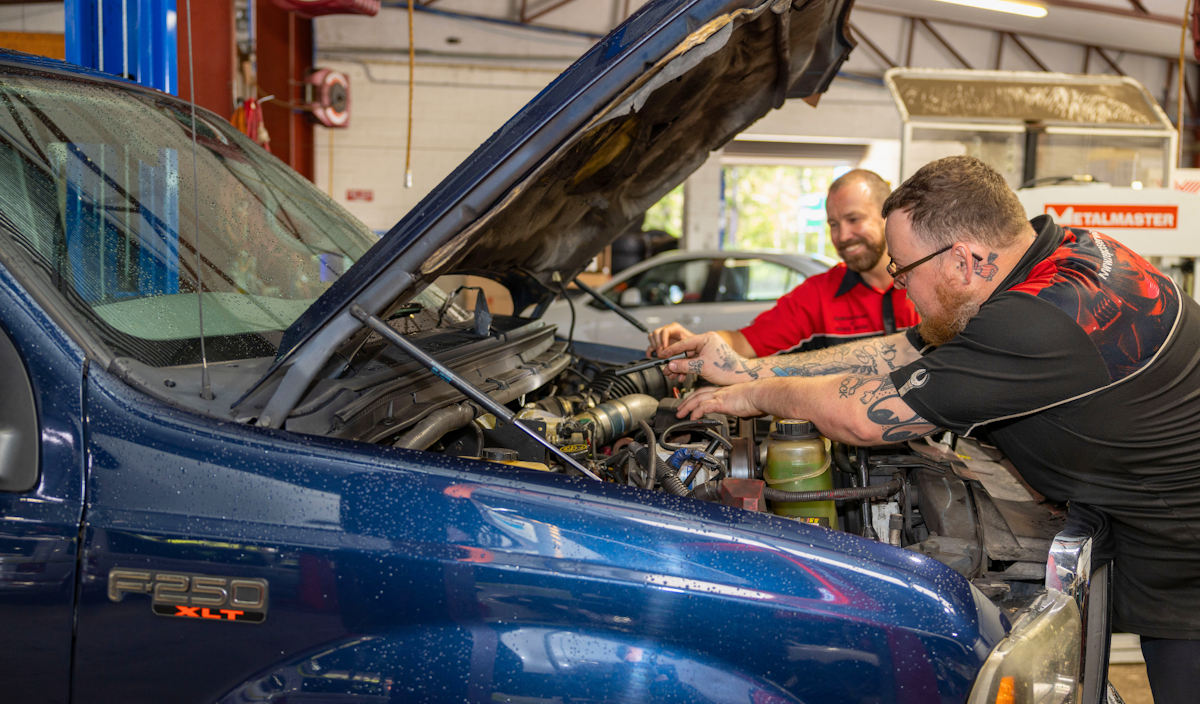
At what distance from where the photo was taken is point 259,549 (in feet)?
3.75

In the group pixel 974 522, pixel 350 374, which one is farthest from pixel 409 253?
pixel 974 522

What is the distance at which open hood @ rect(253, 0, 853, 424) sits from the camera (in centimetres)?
130

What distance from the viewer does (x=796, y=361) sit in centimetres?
264

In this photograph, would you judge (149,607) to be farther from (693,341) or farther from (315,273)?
(693,341)

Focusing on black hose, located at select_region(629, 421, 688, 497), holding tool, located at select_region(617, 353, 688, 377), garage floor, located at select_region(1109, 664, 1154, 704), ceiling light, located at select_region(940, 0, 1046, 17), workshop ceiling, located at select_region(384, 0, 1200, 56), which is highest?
workshop ceiling, located at select_region(384, 0, 1200, 56)

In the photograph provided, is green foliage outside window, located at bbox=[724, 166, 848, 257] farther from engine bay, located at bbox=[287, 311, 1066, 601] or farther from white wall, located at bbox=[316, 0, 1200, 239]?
engine bay, located at bbox=[287, 311, 1066, 601]

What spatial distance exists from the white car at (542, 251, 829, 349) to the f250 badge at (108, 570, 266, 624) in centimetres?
568

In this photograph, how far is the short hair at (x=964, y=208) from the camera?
184 centimetres

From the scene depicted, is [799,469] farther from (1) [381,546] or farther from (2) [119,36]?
(2) [119,36]

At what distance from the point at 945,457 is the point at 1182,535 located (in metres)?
0.58

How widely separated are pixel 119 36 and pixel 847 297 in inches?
127

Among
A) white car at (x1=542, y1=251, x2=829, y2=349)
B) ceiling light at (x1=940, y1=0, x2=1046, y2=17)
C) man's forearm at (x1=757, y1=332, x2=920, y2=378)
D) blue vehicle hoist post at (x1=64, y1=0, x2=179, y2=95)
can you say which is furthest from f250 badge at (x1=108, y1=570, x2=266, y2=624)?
ceiling light at (x1=940, y1=0, x2=1046, y2=17)

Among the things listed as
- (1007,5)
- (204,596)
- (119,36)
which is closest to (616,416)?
(204,596)

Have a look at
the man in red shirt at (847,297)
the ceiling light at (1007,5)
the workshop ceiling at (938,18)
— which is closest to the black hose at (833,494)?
the man in red shirt at (847,297)
